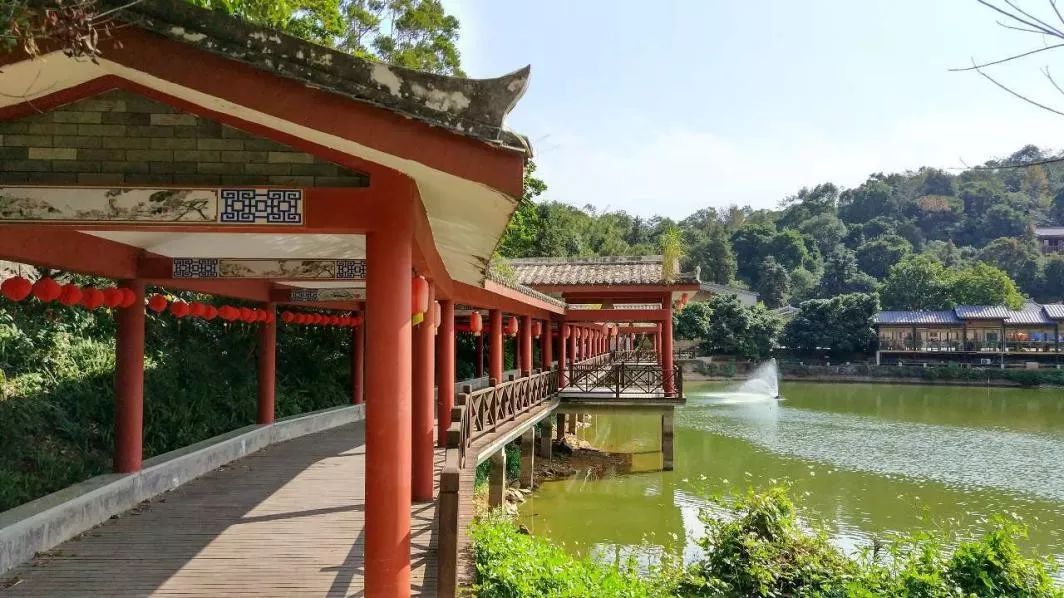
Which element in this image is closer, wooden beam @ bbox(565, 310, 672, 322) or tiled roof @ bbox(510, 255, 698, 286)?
tiled roof @ bbox(510, 255, 698, 286)

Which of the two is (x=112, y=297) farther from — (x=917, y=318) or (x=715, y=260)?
(x=715, y=260)

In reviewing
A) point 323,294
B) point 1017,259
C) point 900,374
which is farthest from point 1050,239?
→ point 323,294

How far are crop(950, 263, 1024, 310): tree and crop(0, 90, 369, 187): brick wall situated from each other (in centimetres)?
5653

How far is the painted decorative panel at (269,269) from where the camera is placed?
6.59 metres

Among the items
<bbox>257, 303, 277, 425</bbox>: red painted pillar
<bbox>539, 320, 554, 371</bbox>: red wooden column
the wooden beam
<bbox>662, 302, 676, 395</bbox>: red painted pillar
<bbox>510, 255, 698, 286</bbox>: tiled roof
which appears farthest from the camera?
<bbox>539, 320, 554, 371</bbox>: red wooden column

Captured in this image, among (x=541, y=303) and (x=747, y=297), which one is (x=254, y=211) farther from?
(x=747, y=297)

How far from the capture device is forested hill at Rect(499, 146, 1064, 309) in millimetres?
62656

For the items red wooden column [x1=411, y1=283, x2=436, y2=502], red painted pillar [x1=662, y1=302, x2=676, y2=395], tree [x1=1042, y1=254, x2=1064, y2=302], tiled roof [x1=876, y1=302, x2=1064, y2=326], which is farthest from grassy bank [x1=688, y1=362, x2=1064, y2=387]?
red wooden column [x1=411, y1=283, x2=436, y2=502]

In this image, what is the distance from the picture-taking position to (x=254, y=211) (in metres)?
3.56

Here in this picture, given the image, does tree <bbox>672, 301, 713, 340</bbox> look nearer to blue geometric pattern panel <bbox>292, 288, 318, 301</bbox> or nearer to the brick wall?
blue geometric pattern panel <bbox>292, 288, 318, 301</bbox>

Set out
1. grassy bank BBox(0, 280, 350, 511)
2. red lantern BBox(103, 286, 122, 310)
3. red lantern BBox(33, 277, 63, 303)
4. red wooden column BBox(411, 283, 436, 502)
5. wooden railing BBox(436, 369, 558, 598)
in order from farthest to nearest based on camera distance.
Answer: grassy bank BBox(0, 280, 350, 511)
red wooden column BBox(411, 283, 436, 502)
red lantern BBox(103, 286, 122, 310)
red lantern BBox(33, 277, 63, 303)
wooden railing BBox(436, 369, 558, 598)

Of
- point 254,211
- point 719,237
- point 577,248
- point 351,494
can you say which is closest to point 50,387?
point 351,494

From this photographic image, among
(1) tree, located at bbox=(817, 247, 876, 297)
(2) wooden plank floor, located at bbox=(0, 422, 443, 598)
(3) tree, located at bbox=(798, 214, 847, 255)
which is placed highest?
(3) tree, located at bbox=(798, 214, 847, 255)

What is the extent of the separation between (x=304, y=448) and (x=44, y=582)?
5.19 m
